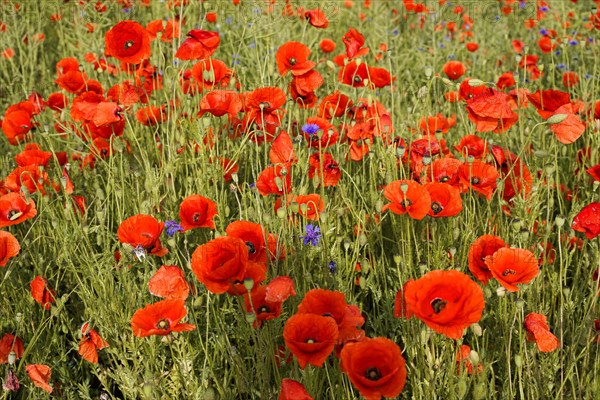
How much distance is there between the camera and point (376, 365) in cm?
127

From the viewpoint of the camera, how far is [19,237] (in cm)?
244

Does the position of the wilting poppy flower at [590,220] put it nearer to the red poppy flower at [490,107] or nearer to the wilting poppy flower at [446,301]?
the red poppy flower at [490,107]

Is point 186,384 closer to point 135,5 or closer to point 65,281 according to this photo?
point 65,281

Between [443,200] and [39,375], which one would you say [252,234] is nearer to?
[443,200]

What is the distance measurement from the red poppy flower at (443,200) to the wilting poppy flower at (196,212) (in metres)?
0.61

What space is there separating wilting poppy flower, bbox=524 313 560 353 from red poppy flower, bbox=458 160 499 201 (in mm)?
483

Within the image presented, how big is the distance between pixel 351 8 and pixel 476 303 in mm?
4426

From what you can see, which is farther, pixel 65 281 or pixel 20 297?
pixel 65 281

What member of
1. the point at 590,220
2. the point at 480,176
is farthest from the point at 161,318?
the point at 590,220

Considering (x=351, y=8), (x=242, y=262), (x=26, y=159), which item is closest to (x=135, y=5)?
(x=351, y=8)

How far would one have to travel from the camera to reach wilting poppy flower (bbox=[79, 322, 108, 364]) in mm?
1802

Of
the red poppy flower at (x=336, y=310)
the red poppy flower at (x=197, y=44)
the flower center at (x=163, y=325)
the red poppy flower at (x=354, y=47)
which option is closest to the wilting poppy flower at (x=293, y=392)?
the red poppy flower at (x=336, y=310)

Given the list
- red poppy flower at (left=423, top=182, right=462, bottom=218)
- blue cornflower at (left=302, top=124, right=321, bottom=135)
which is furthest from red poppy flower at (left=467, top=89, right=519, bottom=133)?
blue cornflower at (left=302, top=124, right=321, bottom=135)

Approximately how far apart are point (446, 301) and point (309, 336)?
286 millimetres
